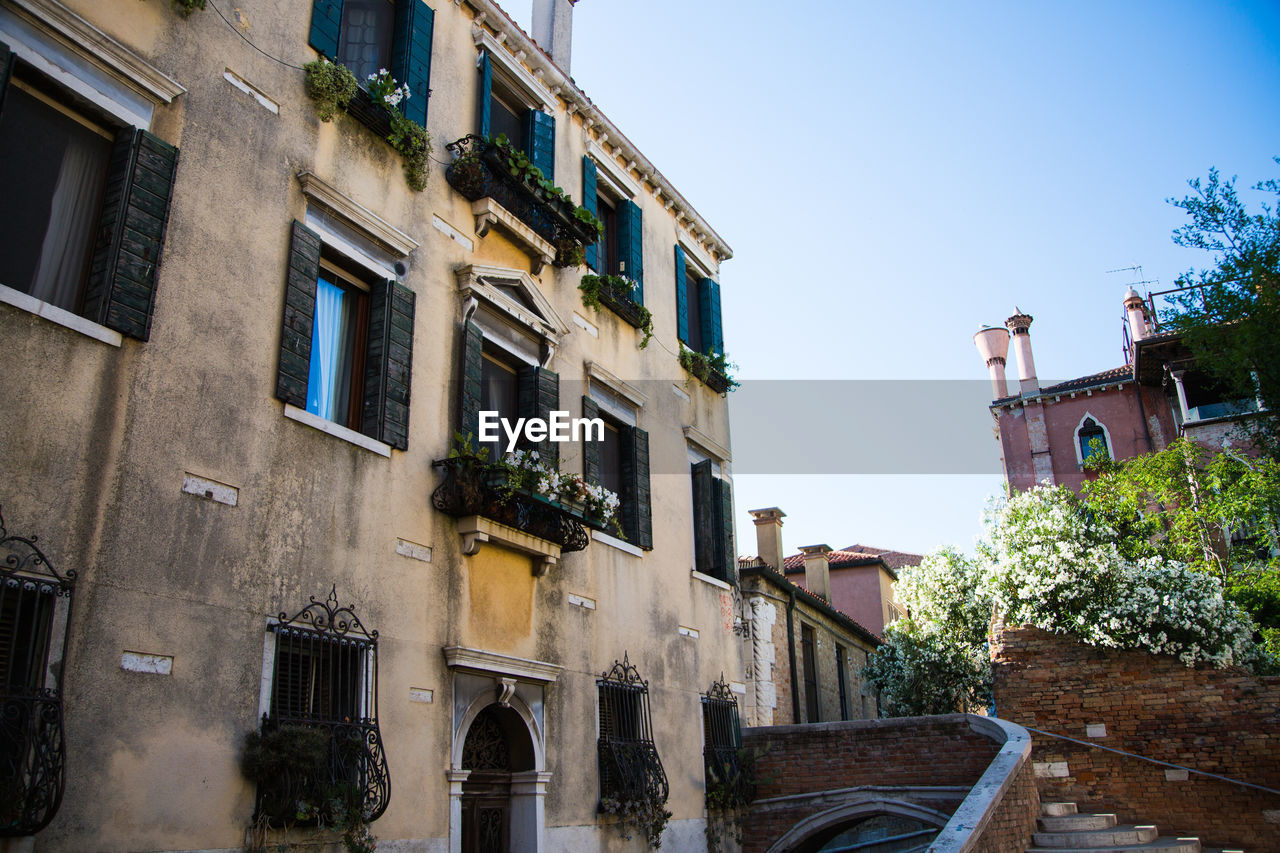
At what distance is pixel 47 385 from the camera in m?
5.27

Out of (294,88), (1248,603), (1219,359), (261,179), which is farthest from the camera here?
(1248,603)

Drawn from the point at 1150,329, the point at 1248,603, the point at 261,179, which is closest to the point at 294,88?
the point at 261,179

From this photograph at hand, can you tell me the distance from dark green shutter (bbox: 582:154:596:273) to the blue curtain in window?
4.13m

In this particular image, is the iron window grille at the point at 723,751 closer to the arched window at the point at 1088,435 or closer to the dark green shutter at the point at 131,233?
the dark green shutter at the point at 131,233

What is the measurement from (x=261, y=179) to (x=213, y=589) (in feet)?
9.77

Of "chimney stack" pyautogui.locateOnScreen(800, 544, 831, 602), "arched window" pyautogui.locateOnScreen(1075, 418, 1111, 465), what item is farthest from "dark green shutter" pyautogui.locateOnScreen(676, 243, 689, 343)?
"arched window" pyautogui.locateOnScreen(1075, 418, 1111, 465)

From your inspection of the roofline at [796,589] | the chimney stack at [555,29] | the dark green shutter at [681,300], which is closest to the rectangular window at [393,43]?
the chimney stack at [555,29]

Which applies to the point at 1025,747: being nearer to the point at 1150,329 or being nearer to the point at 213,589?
the point at 213,589

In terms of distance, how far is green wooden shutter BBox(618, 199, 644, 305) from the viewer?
12.2 meters

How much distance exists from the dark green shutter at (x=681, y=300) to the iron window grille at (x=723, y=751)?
15.3 feet

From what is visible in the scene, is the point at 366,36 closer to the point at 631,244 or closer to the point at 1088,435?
the point at 631,244

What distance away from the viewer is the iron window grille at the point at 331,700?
6059 mm

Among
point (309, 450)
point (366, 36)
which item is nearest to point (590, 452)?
point (309, 450)

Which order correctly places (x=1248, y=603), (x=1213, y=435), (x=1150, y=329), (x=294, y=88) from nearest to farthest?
(x=294, y=88) < (x=1248, y=603) < (x=1213, y=435) < (x=1150, y=329)
